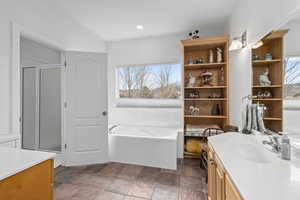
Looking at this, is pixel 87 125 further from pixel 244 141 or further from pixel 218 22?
pixel 218 22

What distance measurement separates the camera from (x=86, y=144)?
9.10 ft

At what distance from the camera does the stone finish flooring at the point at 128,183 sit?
1878mm

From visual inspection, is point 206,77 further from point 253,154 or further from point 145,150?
point 253,154

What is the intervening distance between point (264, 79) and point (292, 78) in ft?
1.40

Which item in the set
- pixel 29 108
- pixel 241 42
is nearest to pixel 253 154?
pixel 241 42

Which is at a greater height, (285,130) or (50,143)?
(285,130)

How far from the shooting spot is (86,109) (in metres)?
2.77

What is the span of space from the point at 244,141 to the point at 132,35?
122 inches

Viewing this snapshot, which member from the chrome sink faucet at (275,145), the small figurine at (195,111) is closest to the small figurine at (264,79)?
the chrome sink faucet at (275,145)

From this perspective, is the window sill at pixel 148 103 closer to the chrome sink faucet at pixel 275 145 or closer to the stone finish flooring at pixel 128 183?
the stone finish flooring at pixel 128 183

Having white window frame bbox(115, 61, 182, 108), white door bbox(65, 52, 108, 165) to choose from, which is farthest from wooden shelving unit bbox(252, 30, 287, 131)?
white door bbox(65, 52, 108, 165)

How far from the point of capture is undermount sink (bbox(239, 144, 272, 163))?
1.19 metres

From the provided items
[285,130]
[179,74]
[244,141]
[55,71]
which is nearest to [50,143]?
[55,71]

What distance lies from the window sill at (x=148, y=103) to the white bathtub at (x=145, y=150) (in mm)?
915
